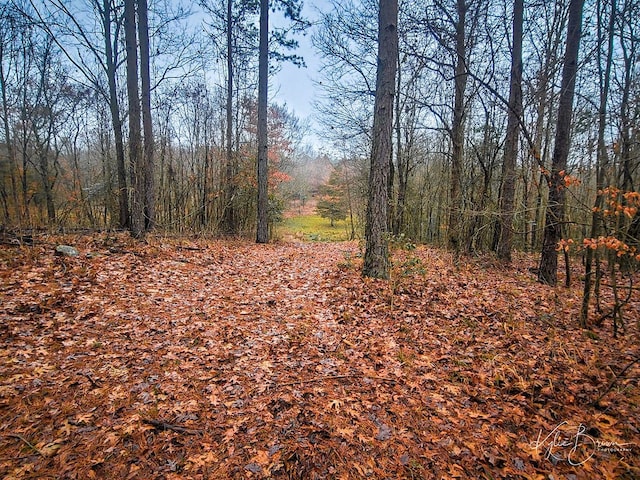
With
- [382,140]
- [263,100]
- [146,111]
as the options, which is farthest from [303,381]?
[263,100]

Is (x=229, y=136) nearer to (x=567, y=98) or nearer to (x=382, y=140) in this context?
(x=382, y=140)

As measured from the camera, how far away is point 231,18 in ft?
36.0

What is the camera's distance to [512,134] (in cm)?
724

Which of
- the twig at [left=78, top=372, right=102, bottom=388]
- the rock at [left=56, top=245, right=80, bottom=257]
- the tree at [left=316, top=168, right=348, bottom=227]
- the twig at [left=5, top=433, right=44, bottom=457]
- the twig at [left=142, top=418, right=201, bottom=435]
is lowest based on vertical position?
the twig at [left=142, top=418, right=201, bottom=435]

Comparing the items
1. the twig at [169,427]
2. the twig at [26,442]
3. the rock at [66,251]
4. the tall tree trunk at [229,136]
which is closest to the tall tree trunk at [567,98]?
the twig at [169,427]

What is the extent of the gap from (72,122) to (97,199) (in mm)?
5315

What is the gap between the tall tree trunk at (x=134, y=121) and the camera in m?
7.12

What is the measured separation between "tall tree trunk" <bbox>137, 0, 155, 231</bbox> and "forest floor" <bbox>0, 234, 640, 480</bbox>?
122 inches

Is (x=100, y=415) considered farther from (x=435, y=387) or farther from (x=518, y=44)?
(x=518, y=44)

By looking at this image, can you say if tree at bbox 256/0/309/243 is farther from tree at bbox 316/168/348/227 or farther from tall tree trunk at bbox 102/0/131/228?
tree at bbox 316/168/348/227

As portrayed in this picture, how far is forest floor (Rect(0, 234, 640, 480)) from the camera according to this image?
2.15 meters
